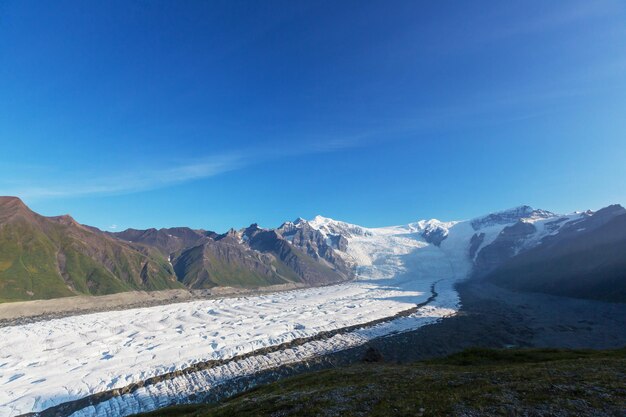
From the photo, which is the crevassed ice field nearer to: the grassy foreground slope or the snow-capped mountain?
the snow-capped mountain

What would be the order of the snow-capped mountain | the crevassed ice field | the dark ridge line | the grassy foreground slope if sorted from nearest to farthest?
the grassy foreground slope < the dark ridge line < the snow-capped mountain < the crevassed ice field

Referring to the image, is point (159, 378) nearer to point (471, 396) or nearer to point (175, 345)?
point (175, 345)

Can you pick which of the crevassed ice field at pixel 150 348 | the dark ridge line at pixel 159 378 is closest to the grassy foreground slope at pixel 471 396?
the crevassed ice field at pixel 150 348

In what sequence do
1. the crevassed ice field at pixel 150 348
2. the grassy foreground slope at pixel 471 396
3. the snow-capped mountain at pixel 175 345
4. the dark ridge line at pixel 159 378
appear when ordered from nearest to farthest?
1. the grassy foreground slope at pixel 471 396
2. the dark ridge line at pixel 159 378
3. the snow-capped mountain at pixel 175 345
4. the crevassed ice field at pixel 150 348

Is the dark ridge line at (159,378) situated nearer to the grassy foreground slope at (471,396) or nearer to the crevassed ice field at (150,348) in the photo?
the crevassed ice field at (150,348)

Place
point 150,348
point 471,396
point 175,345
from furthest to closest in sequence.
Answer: point 175,345 → point 150,348 → point 471,396

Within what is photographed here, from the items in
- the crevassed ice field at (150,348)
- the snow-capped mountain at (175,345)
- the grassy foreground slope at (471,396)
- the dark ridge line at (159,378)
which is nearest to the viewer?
the grassy foreground slope at (471,396)

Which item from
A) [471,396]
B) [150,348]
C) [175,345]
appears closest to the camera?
[471,396]

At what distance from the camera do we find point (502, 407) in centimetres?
1952

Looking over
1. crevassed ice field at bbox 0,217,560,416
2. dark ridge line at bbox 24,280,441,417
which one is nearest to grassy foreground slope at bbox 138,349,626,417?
crevassed ice field at bbox 0,217,560,416

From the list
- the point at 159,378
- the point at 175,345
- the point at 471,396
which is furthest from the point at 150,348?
the point at 471,396

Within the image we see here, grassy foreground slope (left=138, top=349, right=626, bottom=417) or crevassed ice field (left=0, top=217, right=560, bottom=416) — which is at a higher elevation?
grassy foreground slope (left=138, top=349, right=626, bottom=417)

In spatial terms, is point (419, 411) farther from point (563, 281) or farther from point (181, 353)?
point (563, 281)

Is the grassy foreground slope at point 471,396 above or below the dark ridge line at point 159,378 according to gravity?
above
